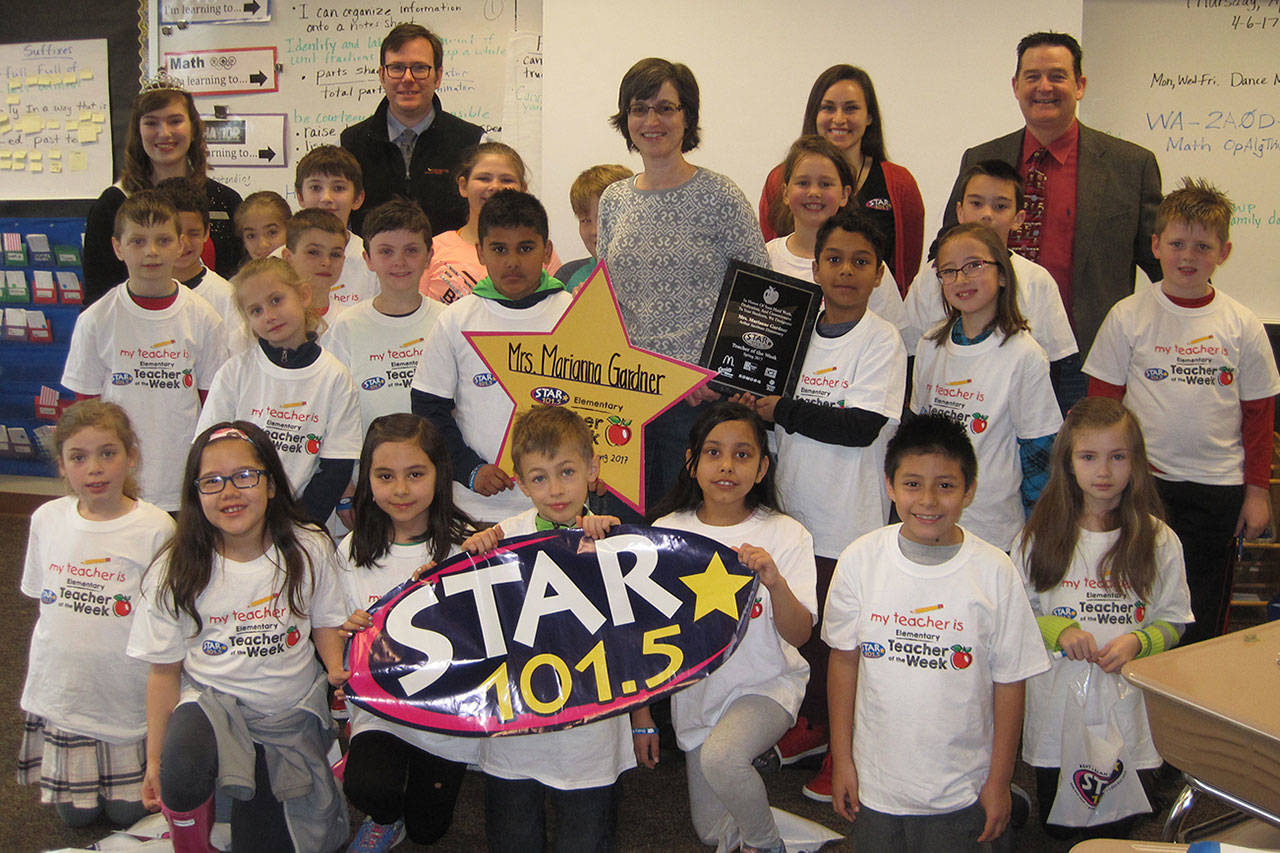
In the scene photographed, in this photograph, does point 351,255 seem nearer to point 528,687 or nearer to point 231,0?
point 528,687

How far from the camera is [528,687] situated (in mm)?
2389

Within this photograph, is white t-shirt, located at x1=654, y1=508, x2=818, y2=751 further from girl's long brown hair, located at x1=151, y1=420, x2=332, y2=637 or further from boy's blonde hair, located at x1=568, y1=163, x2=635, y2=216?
boy's blonde hair, located at x1=568, y1=163, x2=635, y2=216

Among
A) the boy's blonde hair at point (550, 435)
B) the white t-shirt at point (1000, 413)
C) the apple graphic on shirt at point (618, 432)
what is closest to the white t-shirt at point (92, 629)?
the boy's blonde hair at point (550, 435)

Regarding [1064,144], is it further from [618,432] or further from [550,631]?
[550,631]

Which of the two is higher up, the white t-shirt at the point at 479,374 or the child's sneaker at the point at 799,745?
the white t-shirt at the point at 479,374

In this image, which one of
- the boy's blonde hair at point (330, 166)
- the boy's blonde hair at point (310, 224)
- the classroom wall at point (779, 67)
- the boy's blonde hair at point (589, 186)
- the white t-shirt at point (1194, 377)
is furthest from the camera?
the classroom wall at point (779, 67)

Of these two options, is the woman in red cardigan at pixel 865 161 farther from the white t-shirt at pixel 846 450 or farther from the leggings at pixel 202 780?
the leggings at pixel 202 780

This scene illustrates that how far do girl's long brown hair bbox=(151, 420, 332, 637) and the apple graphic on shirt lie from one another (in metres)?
0.87

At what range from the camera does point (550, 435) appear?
2.62 m

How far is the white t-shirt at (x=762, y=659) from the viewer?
2621 millimetres

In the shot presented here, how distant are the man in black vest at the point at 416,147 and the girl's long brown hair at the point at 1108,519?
8.85 ft

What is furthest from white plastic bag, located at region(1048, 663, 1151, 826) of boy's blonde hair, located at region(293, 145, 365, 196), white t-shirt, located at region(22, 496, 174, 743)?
boy's blonde hair, located at region(293, 145, 365, 196)

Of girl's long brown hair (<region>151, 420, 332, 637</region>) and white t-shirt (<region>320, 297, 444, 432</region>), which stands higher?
white t-shirt (<region>320, 297, 444, 432</region>)

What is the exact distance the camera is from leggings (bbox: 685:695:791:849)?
245 cm
